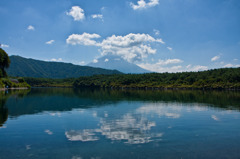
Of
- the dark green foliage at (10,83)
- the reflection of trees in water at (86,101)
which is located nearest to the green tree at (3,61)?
the dark green foliage at (10,83)

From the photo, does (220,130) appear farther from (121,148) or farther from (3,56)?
(3,56)

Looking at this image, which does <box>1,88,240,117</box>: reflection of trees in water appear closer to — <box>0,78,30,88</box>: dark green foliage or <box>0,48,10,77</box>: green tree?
<box>0,48,10,77</box>: green tree

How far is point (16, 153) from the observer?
15828mm

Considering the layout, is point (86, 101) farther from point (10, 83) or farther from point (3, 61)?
point (10, 83)

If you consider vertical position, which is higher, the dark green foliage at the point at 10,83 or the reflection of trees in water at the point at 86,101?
the dark green foliage at the point at 10,83

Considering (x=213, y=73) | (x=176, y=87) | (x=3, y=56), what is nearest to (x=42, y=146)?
(x=3, y=56)

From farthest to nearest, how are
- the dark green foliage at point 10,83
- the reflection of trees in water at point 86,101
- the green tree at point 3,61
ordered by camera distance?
1. the dark green foliage at point 10,83
2. the green tree at point 3,61
3. the reflection of trees in water at point 86,101

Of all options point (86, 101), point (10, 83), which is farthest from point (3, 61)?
point (86, 101)

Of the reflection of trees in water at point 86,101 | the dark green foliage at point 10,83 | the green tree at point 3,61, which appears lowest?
the reflection of trees in water at point 86,101

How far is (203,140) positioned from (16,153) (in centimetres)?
1773

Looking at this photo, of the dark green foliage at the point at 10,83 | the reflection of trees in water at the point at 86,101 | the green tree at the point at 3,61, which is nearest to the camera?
the reflection of trees in water at the point at 86,101

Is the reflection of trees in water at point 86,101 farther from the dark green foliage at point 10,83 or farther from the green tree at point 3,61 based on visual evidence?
the dark green foliage at point 10,83

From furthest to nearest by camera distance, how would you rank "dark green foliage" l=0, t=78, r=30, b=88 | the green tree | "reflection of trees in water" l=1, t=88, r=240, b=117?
"dark green foliage" l=0, t=78, r=30, b=88 < the green tree < "reflection of trees in water" l=1, t=88, r=240, b=117

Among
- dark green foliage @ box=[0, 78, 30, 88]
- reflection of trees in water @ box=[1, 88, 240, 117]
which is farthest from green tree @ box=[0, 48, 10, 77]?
reflection of trees in water @ box=[1, 88, 240, 117]
